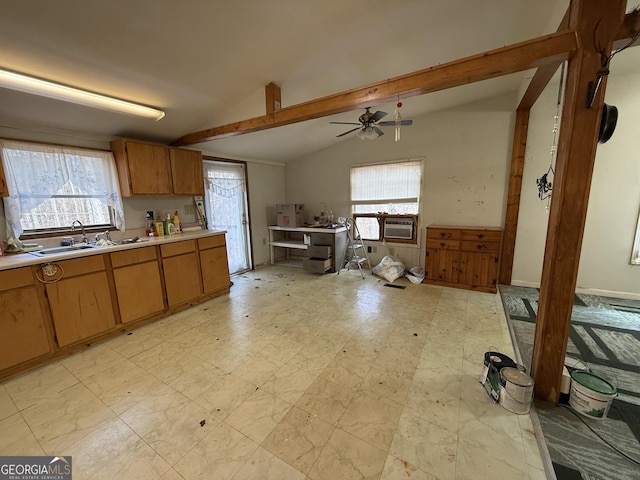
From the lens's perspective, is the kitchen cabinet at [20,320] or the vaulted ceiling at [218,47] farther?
the kitchen cabinet at [20,320]

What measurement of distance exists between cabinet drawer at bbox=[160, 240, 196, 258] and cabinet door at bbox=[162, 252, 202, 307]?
0.17 feet

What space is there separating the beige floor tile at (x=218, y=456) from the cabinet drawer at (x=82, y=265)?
6.64 feet

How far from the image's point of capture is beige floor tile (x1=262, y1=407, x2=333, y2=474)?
142cm

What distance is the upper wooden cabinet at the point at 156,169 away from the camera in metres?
3.06

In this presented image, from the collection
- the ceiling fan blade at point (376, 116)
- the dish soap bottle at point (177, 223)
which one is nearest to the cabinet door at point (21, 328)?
the dish soap bottle at point (177, 223)

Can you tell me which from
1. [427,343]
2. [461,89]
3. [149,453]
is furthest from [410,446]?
[461,89]

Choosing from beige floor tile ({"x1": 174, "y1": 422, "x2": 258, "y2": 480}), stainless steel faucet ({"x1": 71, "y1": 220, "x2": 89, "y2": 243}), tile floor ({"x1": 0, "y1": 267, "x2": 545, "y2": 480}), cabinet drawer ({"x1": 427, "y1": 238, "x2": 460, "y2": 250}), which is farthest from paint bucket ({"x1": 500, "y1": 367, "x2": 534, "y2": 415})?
stainless steel faucet ({"x1": 71, "y1": 220, "x2": 89, "y2": 243})

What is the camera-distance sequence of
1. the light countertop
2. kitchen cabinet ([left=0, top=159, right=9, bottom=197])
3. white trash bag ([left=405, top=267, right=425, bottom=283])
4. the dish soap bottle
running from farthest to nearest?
white trash bag ([left=405, top=267, right=425, bottom=283]) → the dish soap bottle → kitchen cabinet ([left=0, top=159, right=9, bottom=197]) → the light countertop

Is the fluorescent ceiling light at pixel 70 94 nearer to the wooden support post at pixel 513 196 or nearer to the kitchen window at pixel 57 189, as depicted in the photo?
the kitchen window at pixel 57 189

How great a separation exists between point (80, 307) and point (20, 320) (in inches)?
15.0

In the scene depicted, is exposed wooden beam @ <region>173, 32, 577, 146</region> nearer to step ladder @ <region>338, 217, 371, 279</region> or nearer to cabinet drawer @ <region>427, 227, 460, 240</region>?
cabinet drawer @ <region>427, 227, 460, 240</region>

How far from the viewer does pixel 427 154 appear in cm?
433

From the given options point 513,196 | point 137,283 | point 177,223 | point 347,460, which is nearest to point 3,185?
point 137,283

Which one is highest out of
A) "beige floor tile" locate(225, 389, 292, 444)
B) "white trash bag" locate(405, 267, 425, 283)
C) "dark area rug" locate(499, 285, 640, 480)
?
"white trash bag" locate(405, 267, 425, 283)
